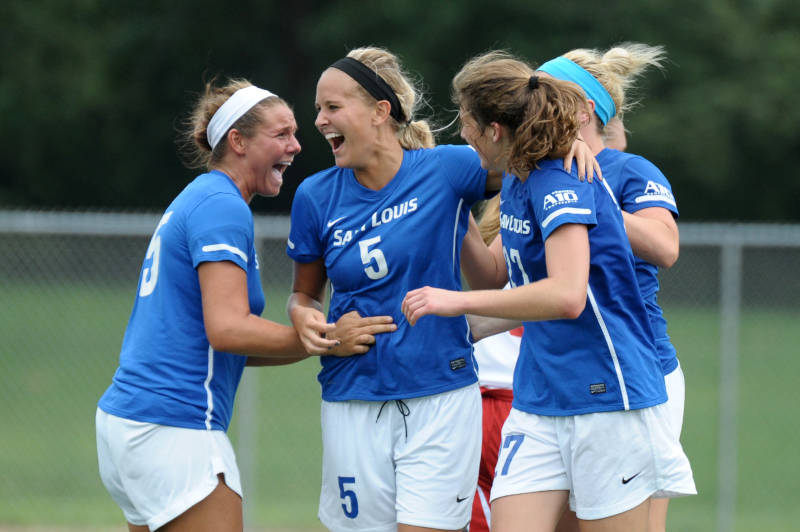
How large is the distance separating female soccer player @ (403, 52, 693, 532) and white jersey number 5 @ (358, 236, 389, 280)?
43cm

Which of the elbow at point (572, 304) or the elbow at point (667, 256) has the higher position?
the elbow at point (667, 256)

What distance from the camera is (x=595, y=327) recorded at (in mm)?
3111

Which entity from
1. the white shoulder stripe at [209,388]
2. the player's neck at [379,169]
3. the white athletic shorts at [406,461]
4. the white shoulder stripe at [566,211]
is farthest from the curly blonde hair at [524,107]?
the white shoulder stripe at [209,388]

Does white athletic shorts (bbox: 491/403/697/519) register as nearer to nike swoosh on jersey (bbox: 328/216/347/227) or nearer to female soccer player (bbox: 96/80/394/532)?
female soccer player (bbox: 96/80/394/532)

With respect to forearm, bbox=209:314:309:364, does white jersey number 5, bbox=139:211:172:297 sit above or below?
above

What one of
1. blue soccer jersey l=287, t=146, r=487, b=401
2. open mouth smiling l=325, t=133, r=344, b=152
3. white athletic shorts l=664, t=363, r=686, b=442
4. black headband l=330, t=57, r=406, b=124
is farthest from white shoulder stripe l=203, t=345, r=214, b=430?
white athletic shorts l=664, t=363, r=686, b=442

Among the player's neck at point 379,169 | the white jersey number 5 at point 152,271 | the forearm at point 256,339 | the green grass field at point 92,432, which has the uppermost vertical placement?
the player's neck at point 379,169

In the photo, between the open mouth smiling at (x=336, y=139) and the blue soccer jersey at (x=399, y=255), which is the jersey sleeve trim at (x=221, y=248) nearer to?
the blue soccer jersey at (x=399, y=255)

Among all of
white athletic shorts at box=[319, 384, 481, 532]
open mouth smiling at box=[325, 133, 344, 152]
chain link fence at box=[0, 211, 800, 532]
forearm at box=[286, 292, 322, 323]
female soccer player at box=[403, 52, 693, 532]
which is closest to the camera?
female soccer player at box=[403, 52, 693, 532]

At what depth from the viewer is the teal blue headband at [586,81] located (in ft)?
11.5

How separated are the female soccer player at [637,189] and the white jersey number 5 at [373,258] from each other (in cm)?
82

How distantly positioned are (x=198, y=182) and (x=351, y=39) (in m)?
16.7

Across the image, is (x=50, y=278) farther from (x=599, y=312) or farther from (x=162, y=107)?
(x=162, y=107)

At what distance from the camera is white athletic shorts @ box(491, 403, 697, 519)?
122 inches
